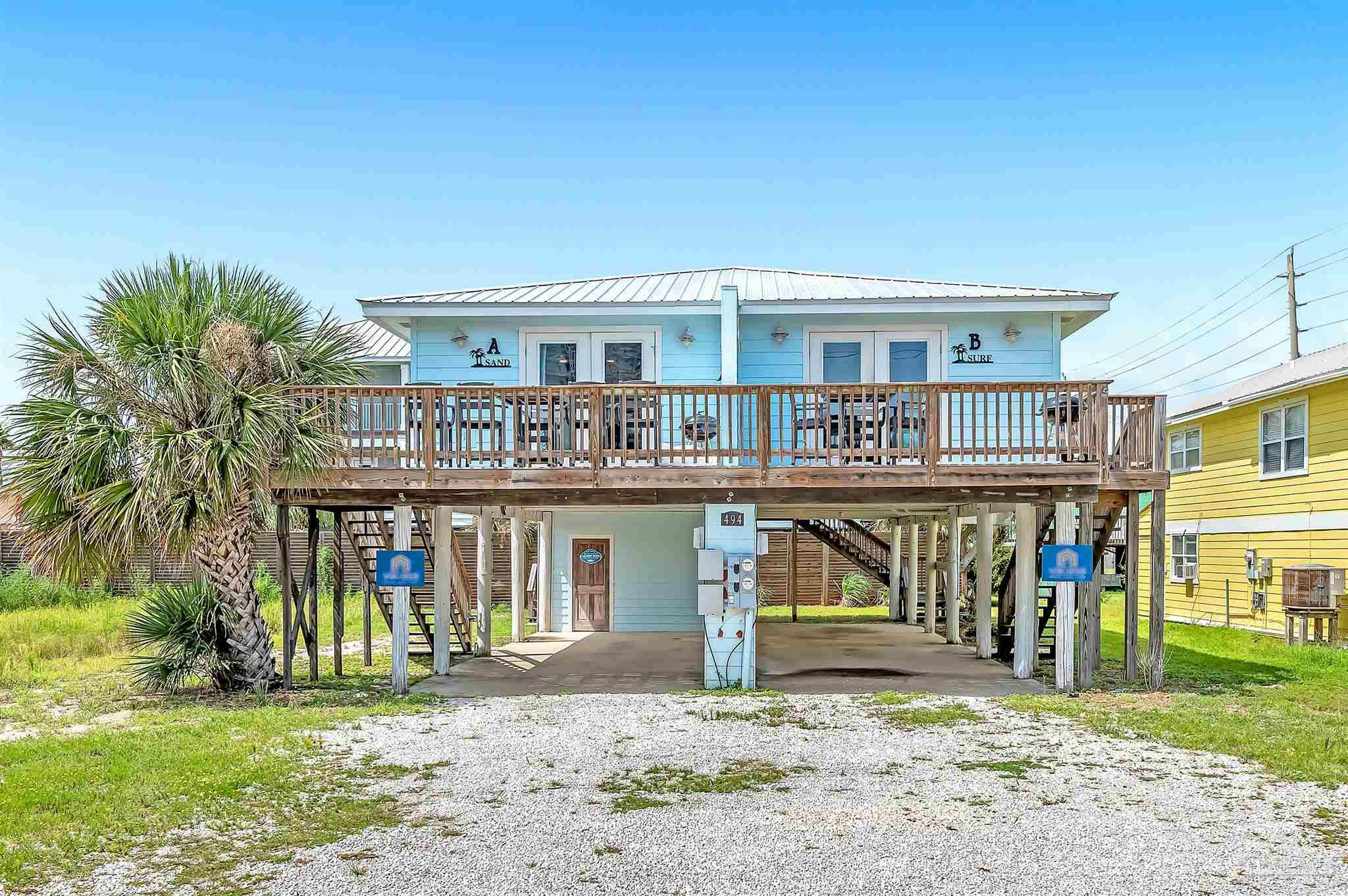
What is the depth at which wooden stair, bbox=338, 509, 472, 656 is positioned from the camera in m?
14.7

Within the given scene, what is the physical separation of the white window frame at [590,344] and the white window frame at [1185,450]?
13675 millimetres

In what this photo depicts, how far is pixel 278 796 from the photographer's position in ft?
24.6

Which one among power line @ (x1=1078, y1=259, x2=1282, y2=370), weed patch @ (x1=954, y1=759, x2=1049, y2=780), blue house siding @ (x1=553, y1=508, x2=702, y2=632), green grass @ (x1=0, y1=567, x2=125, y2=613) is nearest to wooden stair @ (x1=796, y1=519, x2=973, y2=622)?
blue house siding @ (x1=553, y1=508, x2=702, y2=632)

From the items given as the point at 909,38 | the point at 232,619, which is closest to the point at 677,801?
the point at 232,619

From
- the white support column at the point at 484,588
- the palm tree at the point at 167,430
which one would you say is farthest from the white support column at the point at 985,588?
the palm tree at the point at 167,430

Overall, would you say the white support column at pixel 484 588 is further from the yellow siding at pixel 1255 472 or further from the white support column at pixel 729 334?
the yellow siding at pixel 1255 472

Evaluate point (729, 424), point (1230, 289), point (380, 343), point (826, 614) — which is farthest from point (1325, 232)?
point (380, 343)

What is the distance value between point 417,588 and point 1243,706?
425 inches

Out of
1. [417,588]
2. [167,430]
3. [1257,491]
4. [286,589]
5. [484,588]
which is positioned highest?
[167,430]

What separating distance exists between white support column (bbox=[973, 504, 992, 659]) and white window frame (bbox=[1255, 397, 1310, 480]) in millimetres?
6756

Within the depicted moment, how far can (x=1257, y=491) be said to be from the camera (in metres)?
20.6

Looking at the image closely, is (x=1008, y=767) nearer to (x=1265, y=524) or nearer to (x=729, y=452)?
(x=729, y=452)

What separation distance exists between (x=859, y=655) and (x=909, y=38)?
10.6m

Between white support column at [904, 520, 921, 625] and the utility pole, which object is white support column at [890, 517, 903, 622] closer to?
white support column at [904, 520, 921, 625]
